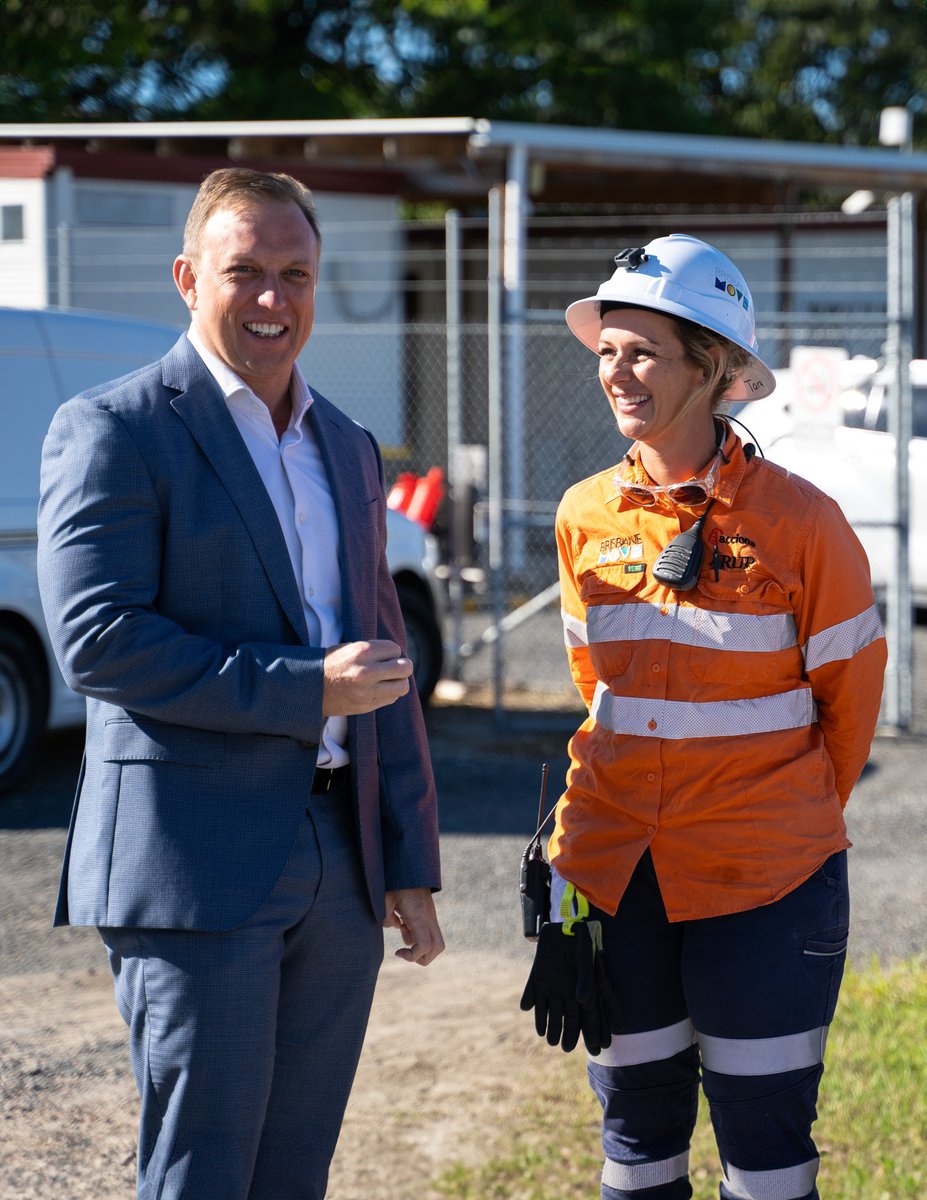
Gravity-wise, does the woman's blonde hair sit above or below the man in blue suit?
above

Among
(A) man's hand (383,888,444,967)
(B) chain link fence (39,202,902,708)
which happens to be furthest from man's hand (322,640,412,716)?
(B) chain link fence (39,202,902,708)

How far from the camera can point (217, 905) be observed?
242 centimetres

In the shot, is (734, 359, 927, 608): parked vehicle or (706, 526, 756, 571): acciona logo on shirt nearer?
(706, 526, 756, 571): acciona logo on shirt

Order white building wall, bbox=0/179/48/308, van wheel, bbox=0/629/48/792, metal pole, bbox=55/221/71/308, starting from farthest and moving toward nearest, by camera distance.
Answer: white building wall, bbox=0/179/48/308
metal pole, bbox=55/221/71/308
van wheel, bbox=0/629/48/792

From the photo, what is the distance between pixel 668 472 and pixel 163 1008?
4.30ft

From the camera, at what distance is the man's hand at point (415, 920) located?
276 cm

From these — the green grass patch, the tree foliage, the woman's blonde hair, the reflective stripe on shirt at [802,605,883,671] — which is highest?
the tree foliage

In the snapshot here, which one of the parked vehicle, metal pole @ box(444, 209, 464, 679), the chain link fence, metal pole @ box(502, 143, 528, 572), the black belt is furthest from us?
metal pole @ box(502, 143, 528, 572)

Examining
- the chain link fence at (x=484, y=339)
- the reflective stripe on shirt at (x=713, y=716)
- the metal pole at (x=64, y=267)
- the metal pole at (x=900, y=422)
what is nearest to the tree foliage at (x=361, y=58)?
the chain link fence at (x=484, y=339)

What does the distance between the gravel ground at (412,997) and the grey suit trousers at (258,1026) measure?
115 cm

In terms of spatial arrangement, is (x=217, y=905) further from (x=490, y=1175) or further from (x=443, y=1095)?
(x=443, y=1095)

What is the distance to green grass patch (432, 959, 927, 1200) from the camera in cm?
368

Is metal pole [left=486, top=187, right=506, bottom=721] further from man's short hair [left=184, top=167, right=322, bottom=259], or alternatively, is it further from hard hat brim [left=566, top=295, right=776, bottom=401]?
man's short hair [left=184, top=167, right=322, bottom=259]

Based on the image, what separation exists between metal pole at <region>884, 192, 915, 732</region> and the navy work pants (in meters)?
5.88
